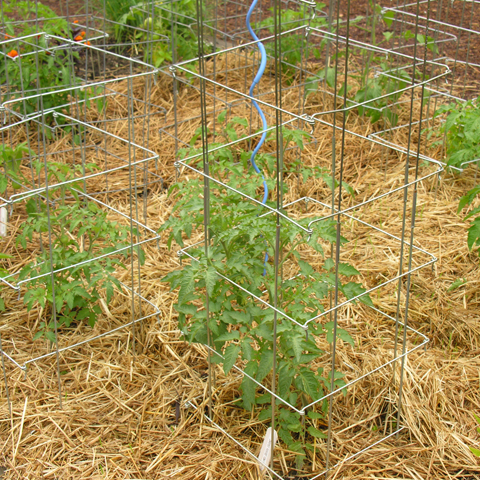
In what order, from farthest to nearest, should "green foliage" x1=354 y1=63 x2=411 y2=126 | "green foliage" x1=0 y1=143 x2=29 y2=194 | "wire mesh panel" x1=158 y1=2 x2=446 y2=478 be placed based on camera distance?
"green foliage" x1=354 y1=63 x2=411 y2=126
"green foliage" x1=0 y1=143 x2=29 y2=194
"wire mesh panel" x1=158 y1=2 x2=446 y2=478

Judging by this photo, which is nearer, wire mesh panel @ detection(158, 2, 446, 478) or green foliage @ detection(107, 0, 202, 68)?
wire mesh panel @ detection(158, 2, 446, 478)

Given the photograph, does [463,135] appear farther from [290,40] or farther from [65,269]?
[65,269]

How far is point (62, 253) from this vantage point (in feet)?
9.30

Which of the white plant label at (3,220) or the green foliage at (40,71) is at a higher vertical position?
the green foliage at (40,71)

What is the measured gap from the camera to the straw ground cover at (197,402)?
2.42 m

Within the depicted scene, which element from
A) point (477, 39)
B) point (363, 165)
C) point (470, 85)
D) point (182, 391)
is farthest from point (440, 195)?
point (477, 39)

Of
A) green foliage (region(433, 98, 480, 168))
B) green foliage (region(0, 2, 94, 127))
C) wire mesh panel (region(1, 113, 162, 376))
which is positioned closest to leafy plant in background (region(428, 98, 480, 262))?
green foliage (region(433, 98, 480, 168))

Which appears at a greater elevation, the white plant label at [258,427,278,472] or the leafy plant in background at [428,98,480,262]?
the leafy plant in background at [428,98,480,262]

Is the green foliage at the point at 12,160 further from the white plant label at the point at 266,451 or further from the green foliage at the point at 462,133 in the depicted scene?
the green foliage at the point at 462,133

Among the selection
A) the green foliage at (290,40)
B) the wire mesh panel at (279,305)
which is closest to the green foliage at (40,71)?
the green foliage at (290,40)

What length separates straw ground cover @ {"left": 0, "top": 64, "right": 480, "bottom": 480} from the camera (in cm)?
242

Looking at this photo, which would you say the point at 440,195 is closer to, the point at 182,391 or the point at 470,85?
the point at 470,85

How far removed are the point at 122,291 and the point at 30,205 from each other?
601 mm

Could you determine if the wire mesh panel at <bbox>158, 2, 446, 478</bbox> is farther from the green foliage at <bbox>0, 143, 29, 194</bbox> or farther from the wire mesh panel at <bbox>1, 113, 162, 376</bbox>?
the green foliage at <bbox>0, 143, 29, 194</bbox>
